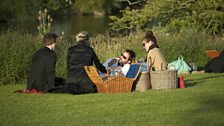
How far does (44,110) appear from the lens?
924 centimetres

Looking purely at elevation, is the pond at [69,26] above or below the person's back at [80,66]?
above

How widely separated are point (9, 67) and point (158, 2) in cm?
1086

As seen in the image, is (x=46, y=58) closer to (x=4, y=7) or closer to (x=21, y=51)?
(x=21, y=51)

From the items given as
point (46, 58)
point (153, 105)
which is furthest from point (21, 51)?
point (153, 105)

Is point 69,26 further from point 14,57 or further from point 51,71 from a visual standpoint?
point 51,71

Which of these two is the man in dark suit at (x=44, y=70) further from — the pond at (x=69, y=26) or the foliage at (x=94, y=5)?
the foliage at (x=94, y=5)

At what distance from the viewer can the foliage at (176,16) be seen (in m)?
23.2

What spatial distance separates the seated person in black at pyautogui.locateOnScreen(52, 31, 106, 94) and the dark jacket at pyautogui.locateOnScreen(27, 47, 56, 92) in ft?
0.98

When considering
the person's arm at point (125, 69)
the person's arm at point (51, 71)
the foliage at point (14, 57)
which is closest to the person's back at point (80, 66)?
the person's arm at point (51, 71)

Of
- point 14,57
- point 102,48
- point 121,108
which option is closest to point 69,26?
point 102,48

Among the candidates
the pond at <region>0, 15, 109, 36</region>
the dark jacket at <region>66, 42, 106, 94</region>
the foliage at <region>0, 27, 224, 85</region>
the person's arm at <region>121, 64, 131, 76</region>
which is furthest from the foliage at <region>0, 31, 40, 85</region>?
the pond at <region>0, 15, 109, 36</region>

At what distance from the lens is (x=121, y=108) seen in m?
9.22

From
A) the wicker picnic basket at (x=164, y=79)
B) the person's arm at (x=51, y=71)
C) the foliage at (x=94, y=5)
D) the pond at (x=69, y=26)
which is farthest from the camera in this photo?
the foliage at (x=94, y=5)

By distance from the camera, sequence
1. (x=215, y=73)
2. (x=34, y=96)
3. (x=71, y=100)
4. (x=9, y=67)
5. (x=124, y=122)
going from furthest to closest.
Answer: (x=215, y=73), (x=9, y=67), (x=34, y=96), (x=71, y=100), (x=124, y=122)
